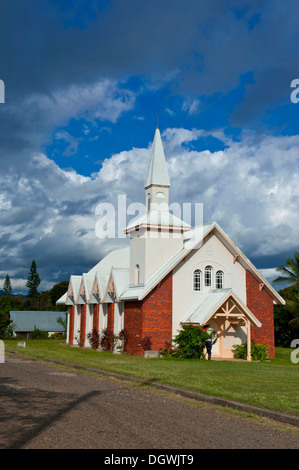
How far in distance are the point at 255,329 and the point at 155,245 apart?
24.1 ft

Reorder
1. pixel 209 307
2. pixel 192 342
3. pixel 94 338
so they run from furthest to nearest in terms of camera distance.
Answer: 1. pixel 94 338
2. pixel 209 307
3. pixel 192 342

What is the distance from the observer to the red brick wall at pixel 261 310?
2902 cm

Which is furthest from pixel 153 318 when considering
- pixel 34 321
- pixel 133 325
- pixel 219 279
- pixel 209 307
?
pixel 34 321

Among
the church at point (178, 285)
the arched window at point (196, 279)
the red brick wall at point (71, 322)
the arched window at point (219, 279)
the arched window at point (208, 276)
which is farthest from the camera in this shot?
the red brick wall at point (71, 322)

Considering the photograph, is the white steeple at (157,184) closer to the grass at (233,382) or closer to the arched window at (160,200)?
the arched window at (160,200)

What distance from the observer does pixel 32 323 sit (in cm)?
6888

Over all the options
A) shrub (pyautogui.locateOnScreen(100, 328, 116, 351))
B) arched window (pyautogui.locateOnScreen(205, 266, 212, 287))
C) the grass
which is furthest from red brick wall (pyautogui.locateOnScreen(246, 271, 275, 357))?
the grass

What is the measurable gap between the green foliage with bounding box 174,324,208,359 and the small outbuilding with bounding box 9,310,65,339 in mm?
45963

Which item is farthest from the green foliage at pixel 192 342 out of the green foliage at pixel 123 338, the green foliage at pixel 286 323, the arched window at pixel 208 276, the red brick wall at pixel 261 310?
the green foliage at pixel 286 323

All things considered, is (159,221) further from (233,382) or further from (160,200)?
(233,382)

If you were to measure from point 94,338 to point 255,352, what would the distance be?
10.3 metres

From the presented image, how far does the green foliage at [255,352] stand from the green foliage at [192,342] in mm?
3826

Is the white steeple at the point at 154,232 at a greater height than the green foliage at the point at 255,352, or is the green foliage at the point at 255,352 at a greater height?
the white steeple at the point at 154,232
